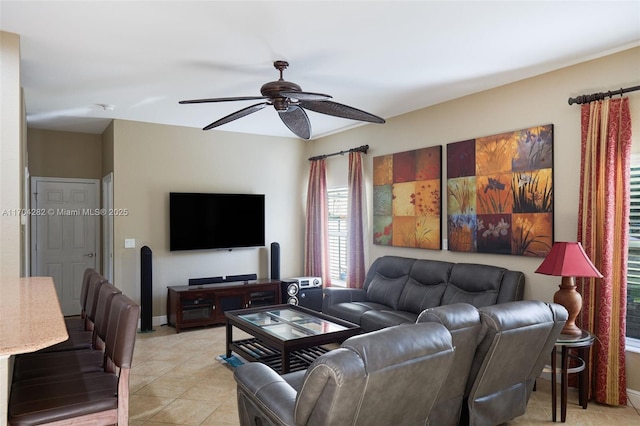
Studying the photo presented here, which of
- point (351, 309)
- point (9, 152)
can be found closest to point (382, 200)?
point (351, 309)

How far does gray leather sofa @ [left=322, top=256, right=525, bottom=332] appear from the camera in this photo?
3979 mm

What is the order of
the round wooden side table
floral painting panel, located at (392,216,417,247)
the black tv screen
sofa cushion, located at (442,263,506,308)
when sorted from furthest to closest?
1. the black tv screen
2. floral painting panel, located at (392,216,417,247)
3. sofa cushion, located at (442,263,506,308)
4. the round wooden side table

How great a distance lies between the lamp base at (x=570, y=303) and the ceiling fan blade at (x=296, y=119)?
2.37 meters

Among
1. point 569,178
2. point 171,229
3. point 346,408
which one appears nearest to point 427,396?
point 346,408

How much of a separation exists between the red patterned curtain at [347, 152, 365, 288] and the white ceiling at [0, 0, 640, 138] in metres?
1.29

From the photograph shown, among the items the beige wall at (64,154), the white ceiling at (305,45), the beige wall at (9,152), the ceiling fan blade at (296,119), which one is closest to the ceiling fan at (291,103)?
the ceiling fan blade at (296,119)

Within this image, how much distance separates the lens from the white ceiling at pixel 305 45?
8.99 ft

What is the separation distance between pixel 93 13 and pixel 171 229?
11.5ft

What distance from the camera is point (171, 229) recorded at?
5.90 metres

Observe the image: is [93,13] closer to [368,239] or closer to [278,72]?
[278,72]

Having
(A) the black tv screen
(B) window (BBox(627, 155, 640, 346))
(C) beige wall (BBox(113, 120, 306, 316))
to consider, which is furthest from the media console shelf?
(B) window (BBox(627, 155, 640, 346))

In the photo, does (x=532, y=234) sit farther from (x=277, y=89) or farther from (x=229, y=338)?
(x=229, y=338)

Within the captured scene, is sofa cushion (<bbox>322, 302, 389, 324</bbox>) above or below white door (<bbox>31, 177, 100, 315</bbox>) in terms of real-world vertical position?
below

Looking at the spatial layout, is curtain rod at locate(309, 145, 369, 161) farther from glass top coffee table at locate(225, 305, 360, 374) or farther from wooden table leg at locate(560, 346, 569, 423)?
wooden table leg at locate(560, 346, 569, 423)
